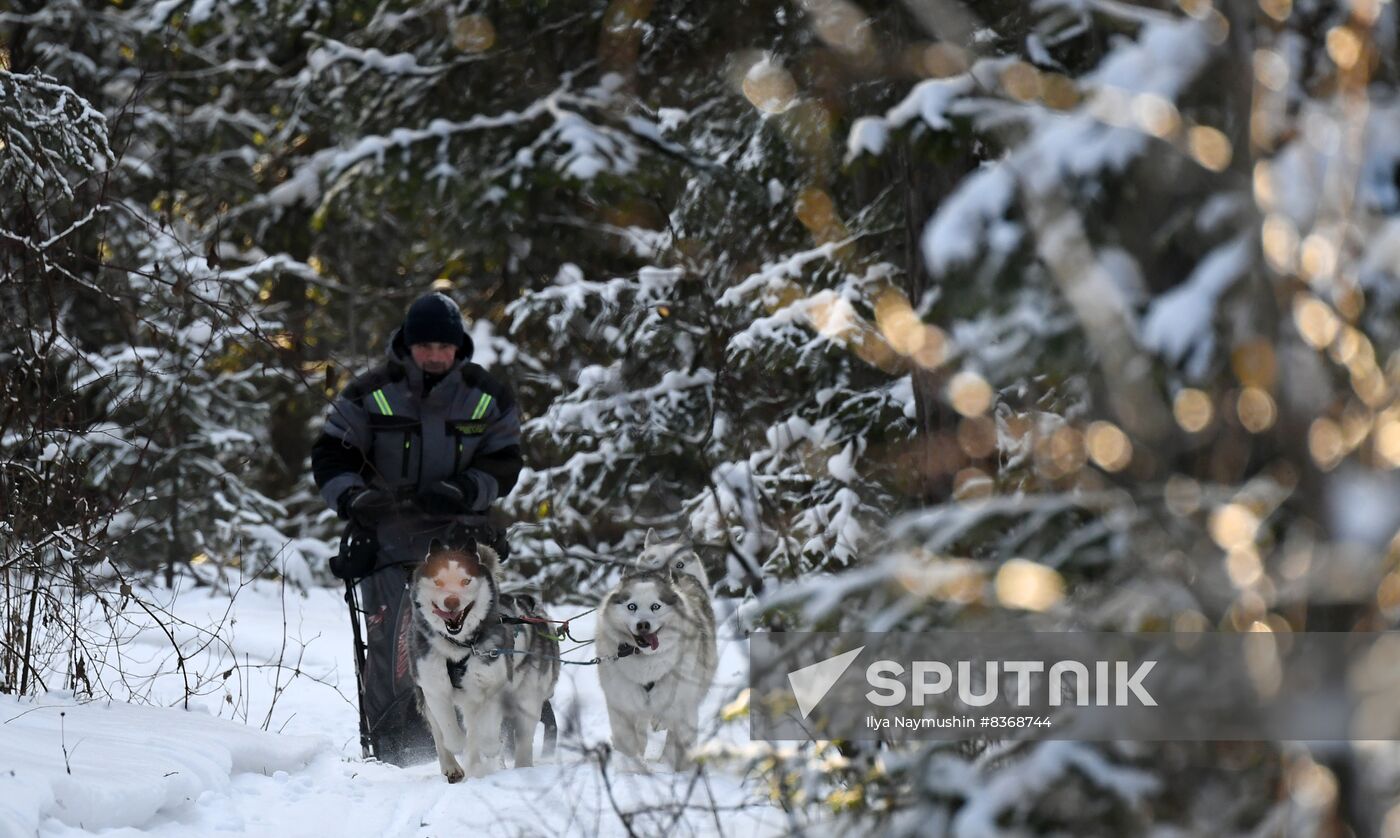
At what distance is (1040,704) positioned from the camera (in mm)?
3303

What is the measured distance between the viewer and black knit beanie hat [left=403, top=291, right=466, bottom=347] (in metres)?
6.86

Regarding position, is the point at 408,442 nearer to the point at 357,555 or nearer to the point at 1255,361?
the point at 357,555

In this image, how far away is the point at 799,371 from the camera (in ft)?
33.7

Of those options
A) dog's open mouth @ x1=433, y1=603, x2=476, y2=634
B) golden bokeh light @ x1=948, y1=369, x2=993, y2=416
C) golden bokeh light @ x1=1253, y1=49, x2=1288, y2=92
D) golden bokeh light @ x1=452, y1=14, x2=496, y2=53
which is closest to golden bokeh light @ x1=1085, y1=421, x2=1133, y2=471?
golden bokeh light @ x1=948, y1=369, x2=993, y2=416

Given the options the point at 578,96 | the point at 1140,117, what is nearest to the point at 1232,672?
the point at 1140,117

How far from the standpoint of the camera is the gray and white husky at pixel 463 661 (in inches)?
251

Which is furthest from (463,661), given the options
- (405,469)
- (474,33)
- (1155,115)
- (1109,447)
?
(474,33)

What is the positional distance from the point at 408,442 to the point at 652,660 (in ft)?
5.70

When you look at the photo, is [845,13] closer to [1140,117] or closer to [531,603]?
[531,603]

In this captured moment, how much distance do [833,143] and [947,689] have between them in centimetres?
541

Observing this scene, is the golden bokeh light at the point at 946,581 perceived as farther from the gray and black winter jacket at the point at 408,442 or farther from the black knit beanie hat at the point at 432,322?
the black knit beanie hat at the point at 432,322

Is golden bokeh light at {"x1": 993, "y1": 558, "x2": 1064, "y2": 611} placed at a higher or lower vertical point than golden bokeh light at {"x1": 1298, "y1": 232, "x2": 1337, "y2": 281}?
lower

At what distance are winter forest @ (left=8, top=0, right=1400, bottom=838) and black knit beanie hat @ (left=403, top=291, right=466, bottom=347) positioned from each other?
0.42 m

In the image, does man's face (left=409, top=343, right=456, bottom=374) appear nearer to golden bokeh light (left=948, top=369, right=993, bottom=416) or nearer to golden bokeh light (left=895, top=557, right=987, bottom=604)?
golden bokeh light (left=948, top=369, right=993, bottom=416)
